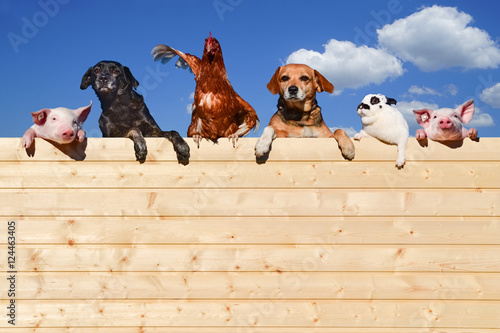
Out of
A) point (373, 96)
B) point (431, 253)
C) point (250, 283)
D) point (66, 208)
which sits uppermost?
point (373, 96)

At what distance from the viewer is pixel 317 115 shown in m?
3.79

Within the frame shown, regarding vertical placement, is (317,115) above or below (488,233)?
above

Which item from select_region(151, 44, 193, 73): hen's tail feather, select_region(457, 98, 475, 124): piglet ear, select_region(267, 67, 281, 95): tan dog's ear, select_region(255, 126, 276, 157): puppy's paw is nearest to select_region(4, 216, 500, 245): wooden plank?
select_region(255, 126, 276, 157): puppy's paw

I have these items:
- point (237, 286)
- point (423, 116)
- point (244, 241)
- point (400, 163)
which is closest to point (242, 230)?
point (244, 241)

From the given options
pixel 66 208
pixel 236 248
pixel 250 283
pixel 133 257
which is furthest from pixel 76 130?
pixel 250 283

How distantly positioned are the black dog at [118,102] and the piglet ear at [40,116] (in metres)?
0.41

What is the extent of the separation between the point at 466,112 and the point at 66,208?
350 cm

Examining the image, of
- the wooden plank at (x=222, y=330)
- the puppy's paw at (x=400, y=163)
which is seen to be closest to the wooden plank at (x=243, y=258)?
the wooden plank at (x=222, y=330)

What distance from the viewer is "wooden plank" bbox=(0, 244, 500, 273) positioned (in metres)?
3.49

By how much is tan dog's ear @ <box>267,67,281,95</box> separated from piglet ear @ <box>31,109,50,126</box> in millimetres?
1890

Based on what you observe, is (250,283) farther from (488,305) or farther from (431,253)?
(488,305)

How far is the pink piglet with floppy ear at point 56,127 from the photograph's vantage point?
3438 mm

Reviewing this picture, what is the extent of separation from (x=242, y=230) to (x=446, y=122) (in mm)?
1905

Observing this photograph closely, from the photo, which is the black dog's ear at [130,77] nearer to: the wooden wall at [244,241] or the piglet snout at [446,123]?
the wooden wall at [244,241]
